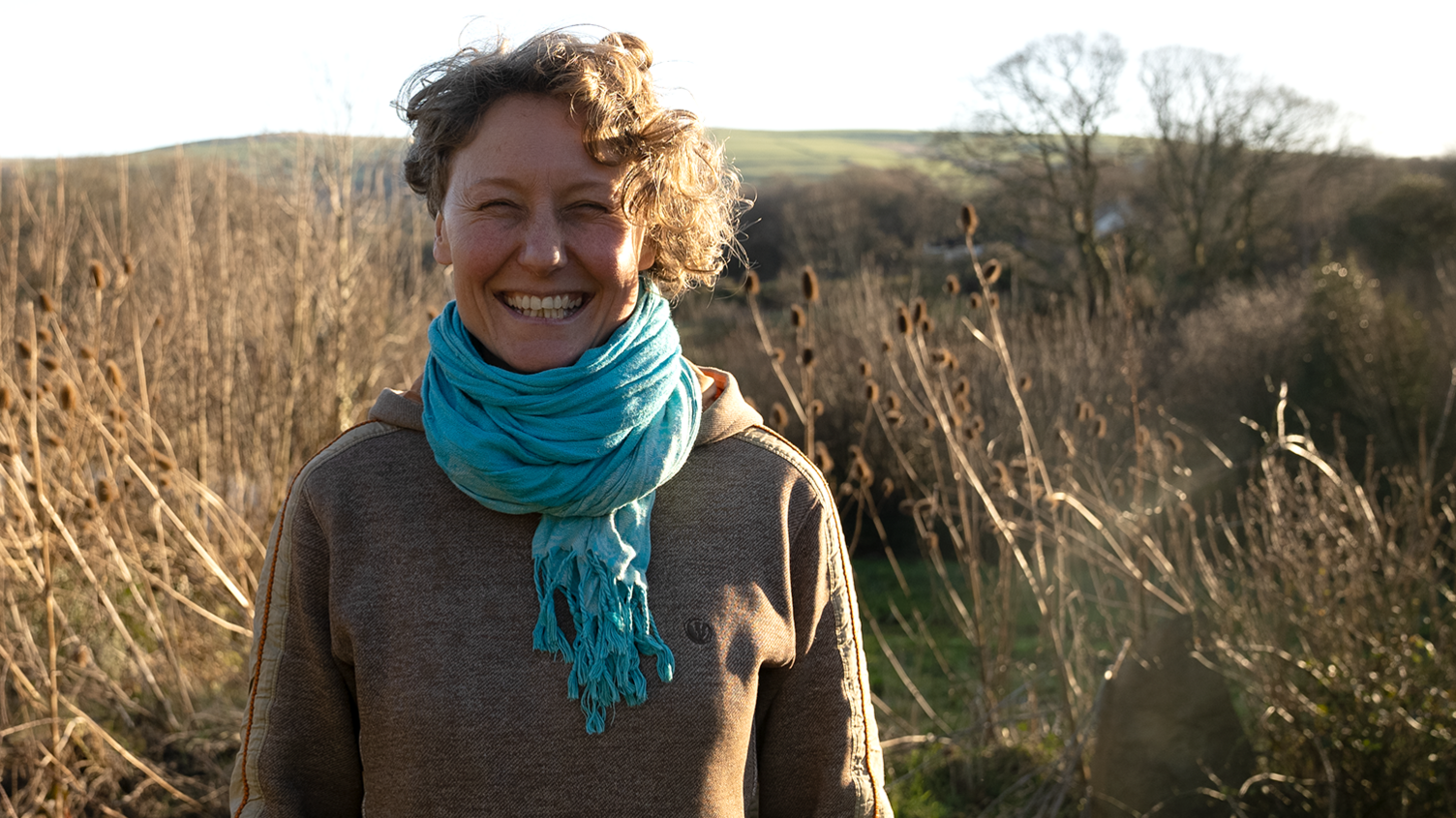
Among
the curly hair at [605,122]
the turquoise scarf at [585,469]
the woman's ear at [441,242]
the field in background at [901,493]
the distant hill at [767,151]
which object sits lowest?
the field in background at [901,493]

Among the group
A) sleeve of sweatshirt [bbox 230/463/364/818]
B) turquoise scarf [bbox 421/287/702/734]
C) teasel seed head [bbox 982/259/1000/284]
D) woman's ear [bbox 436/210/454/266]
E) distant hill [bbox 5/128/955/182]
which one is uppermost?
distant hill [bbox 5/128/955/182]

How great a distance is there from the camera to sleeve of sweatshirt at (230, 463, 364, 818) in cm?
153

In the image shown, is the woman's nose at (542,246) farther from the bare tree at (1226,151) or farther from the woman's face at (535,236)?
the bare tree at (1226,151)

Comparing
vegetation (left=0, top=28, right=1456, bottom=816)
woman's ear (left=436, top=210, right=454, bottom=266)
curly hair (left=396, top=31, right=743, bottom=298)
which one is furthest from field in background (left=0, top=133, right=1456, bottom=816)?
woman's ear (left=436, top=210, right=454, bottom=266)

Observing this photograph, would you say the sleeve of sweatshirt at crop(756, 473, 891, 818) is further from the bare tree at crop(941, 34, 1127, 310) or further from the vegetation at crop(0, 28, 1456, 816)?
the bare tree at crop(941, 34, 1127, 310)

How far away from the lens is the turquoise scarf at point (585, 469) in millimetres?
1517

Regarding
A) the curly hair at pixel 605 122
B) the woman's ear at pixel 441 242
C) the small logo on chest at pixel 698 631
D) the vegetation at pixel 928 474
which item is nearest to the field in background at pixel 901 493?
the vegetation at pixel 928 474

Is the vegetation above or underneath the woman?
underneath

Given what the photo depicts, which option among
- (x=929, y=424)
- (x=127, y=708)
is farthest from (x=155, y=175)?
(x=929, y=424)

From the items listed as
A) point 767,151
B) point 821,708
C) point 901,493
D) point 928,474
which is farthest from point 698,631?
point 767,151

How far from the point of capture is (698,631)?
156 cm

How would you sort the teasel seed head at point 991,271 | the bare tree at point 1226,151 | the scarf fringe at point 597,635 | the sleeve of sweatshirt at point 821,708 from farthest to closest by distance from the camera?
the bare tree at point 1226,151, the teasel seed head at point 991,271, the sleeve of sweatshirt at point 821,708, the scarf fringe at point 597,635

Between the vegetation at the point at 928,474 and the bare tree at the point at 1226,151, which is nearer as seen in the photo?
the vegetation at the point at 928,474

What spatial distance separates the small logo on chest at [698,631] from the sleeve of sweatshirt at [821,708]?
0.53ft
